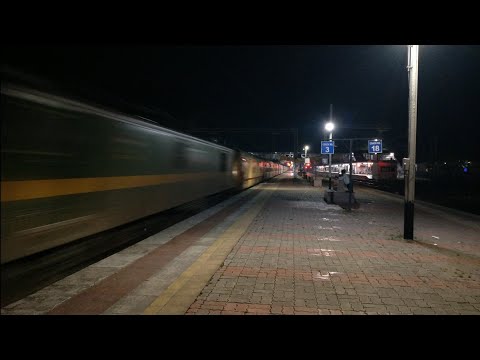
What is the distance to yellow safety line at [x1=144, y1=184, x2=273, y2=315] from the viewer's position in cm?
435

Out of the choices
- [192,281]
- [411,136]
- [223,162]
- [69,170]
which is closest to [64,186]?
[69,170]

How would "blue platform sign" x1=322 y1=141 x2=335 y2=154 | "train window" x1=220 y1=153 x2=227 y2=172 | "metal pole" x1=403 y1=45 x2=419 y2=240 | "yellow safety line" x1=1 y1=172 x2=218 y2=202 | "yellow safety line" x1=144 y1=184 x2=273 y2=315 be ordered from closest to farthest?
"yellow safety line" x1=144 y1=184 x2=273 y2=315 → "yellow safety line" x1=1 y1=172 x2=218 y2=202 → "metal pole" x1=403 y1=45 x2=419 y2=240 → "train window" x1=220 y1=153 x2=227 y2=172 → "blue platform sign" x1=322 y1=141 x2=335 y2=154

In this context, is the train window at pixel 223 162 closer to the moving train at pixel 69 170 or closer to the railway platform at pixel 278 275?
the moving train at pixel 69 170

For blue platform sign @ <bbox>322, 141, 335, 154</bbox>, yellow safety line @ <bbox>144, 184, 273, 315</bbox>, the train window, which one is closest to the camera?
yellow safety line @ <bbox>144, 184, 273, 315</bbox>

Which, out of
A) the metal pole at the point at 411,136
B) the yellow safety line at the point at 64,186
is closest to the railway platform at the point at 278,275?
the metal pole at the point at 411,136

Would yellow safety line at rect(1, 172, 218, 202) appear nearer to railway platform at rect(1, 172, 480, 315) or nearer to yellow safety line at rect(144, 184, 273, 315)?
railway platform at rect(1, 172, 480, 315)

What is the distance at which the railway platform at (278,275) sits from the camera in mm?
4406

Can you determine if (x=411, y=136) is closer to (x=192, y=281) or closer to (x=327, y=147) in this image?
(x=192, y=281)

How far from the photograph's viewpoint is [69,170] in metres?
5.75

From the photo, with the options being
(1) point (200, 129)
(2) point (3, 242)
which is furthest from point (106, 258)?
(1) point (200, 129)

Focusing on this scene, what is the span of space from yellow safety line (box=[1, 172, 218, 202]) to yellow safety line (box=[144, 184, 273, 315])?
2.31 meters

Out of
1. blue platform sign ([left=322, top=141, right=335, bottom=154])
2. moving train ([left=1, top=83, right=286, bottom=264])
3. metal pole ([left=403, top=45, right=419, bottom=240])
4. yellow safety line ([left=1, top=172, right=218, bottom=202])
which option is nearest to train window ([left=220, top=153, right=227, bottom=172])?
moving train ([left=1, top=83, right=286, bottom=264])

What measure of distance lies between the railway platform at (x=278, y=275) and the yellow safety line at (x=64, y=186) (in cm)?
136

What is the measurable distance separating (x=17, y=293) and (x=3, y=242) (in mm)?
827
